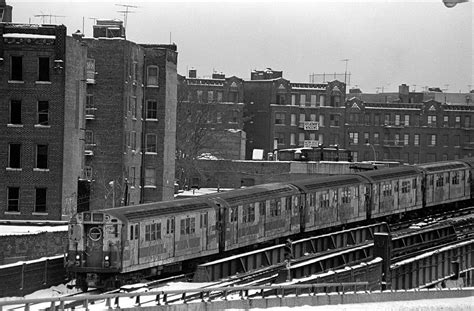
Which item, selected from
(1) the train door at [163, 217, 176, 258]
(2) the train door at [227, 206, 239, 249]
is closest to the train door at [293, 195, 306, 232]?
(2) the train door at [227, 206, 239, 249]

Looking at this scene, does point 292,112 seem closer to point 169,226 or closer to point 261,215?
point 261,215

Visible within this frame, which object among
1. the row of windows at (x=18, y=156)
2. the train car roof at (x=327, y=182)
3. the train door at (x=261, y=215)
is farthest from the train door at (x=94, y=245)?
the row of windows at (x=18, y=156)

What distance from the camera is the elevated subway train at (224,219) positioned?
3931 cm

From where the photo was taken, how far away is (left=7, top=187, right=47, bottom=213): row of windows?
196 ft

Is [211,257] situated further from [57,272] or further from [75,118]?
[75,118]

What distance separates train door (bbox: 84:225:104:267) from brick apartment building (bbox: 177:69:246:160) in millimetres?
70167

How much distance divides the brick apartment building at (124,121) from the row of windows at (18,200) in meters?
4.58

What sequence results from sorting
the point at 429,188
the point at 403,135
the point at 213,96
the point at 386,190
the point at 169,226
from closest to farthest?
the point at 169,226 → the point at 386,190 → the point at 429,188 → the point at 213,96 → the point at 403,135

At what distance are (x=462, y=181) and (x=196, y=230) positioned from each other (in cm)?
3537

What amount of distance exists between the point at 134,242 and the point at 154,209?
7.15ft

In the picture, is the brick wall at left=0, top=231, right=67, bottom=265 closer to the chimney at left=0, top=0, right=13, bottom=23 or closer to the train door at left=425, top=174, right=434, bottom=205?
the chimney at left=0, top=0, right=13, bottom=23

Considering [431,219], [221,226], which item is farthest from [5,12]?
[431,219]

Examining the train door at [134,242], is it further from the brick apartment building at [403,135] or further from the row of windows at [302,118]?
the brick apartment building at [403,135]

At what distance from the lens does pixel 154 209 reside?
41.7 m
